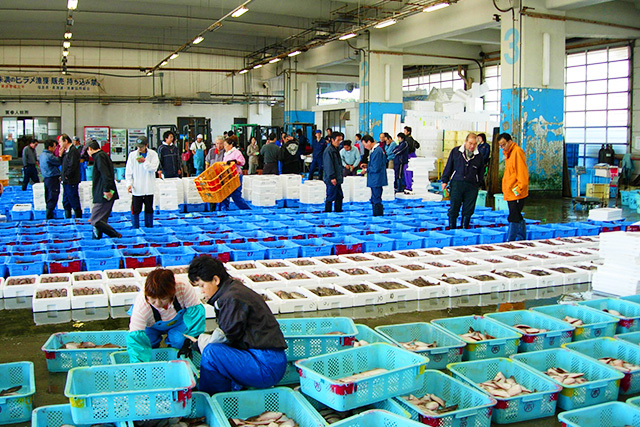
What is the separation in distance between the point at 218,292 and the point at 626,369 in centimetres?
270

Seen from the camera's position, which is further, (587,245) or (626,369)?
(587,245)

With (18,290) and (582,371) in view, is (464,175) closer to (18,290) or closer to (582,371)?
(582,371)

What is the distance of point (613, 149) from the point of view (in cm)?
2088

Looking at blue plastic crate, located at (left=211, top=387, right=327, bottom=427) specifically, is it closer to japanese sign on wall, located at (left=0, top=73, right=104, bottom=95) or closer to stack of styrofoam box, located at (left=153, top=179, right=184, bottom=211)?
stack of styrofoam box, located at (left=153, top=179, right=184, bottom=211)

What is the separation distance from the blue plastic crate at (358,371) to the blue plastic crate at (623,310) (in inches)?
87.3

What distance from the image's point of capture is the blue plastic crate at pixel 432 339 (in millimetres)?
4301

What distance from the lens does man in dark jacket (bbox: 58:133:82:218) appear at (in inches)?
404

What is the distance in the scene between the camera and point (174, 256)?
7.36 metres

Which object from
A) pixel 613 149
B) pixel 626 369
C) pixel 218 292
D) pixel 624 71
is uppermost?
pixel 624 71

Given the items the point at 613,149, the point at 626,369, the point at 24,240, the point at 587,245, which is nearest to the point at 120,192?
the point at 24,240

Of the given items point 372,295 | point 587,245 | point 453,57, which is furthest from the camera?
point 453,57

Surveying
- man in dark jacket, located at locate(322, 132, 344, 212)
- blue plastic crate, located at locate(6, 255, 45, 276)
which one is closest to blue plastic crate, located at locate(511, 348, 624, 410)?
blue plastic crate, located at locate(6, 255, 45, 276)

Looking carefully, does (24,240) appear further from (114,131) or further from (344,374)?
(114,131)

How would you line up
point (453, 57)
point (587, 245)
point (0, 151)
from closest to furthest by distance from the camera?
point (587, 245)
point (453, 57)
point (0, 151)
